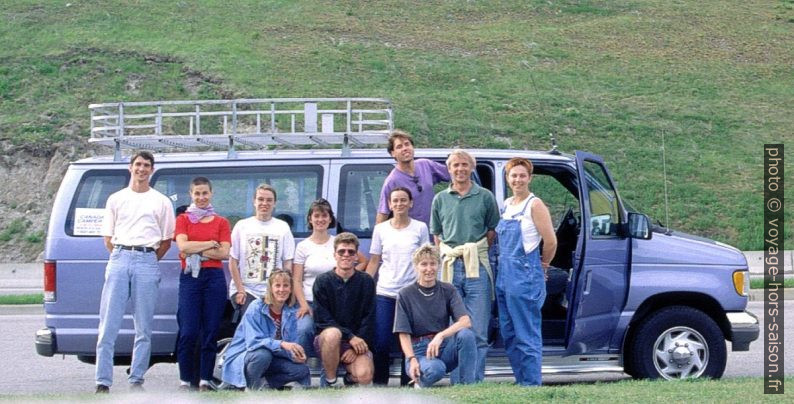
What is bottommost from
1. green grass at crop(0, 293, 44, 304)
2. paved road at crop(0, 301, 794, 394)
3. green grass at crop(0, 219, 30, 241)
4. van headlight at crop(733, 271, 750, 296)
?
paved road at crop(0, 301, 794, 394)

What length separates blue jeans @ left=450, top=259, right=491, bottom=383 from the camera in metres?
8.38

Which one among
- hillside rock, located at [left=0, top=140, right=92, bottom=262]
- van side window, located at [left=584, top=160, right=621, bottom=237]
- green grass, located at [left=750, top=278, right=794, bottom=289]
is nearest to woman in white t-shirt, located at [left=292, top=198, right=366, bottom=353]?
van side window, located at [left=584, top=160, right=621, bottom=237]

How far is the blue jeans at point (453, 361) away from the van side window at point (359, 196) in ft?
4.09

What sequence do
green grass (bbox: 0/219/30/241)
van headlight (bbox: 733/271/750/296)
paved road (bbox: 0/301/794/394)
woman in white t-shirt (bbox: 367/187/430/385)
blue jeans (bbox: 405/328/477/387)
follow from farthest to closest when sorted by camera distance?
1. green grass (bbox: 0/219/30/241)
2. paved road (bbox: 0/301/794/394)
3. van headlight (bbox: 733/271/750/296)
4. woman in white t-shirt (bbox: 367/187/430/385)
5. blue jeans (bbox: 405/328/477/387)

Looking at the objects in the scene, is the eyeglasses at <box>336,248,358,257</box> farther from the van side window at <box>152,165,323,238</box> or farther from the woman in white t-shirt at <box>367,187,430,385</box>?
the van side window at <box>152,165,323,238</box>

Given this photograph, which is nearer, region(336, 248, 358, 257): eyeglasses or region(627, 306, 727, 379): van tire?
region(336, 248, 358, 257): eyeglasses

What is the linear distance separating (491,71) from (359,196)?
73.7ft

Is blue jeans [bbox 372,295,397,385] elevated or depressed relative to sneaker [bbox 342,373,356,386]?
elevated

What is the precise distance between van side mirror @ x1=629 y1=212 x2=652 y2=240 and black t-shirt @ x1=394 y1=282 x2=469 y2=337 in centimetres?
169

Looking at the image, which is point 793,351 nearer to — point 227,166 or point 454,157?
point 454,157

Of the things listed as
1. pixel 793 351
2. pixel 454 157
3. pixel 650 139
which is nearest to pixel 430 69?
pixel 650 139

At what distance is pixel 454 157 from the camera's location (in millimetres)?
8359

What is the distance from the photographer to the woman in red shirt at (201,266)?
8570mm

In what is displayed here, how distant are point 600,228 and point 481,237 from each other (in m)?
1.18
